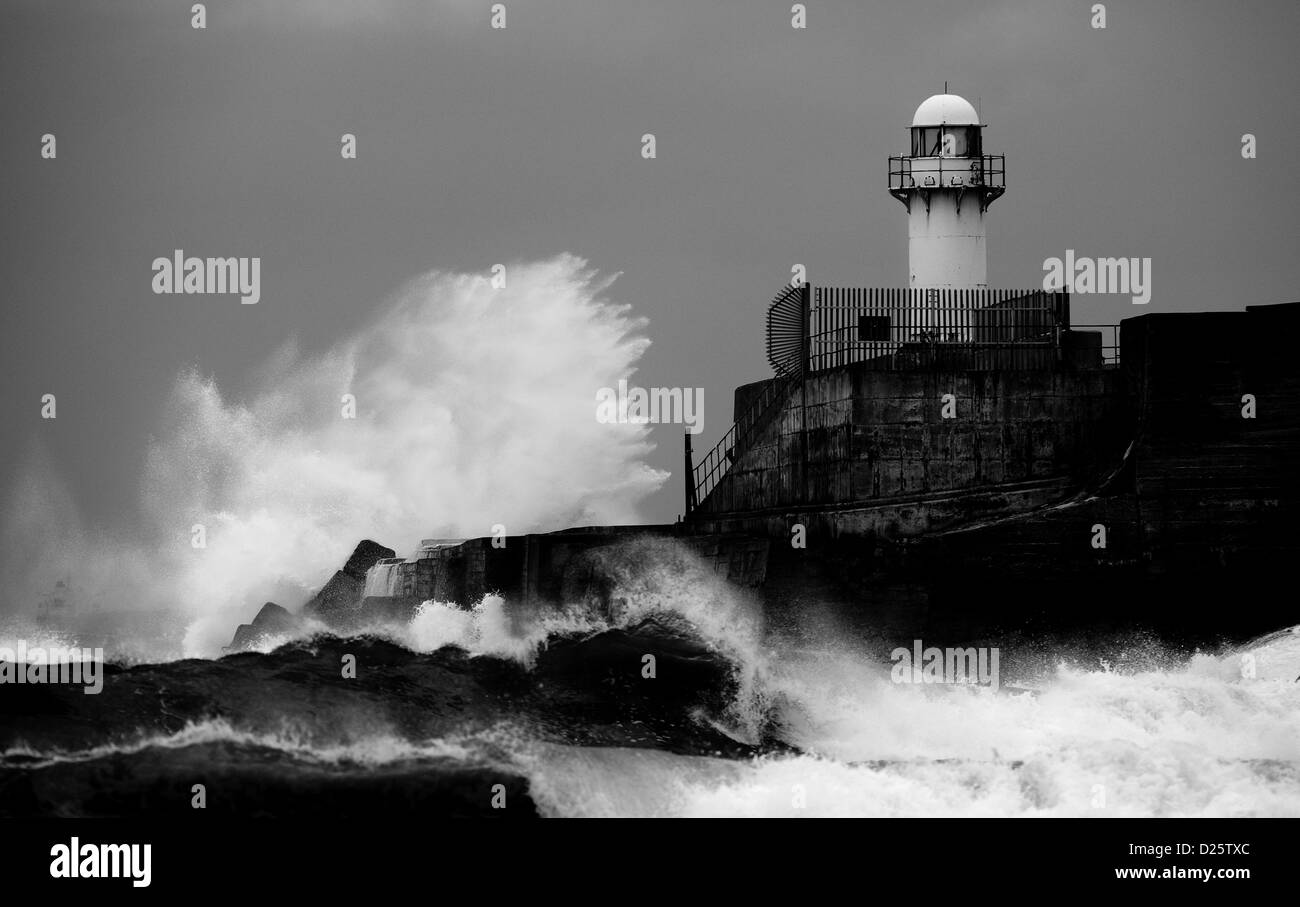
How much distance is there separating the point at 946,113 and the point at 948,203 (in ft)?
6.03

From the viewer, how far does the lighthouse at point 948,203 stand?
3256cm

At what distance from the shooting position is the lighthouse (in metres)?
32.6

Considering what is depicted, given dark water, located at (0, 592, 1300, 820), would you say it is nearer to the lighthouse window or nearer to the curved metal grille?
the curved metal grille

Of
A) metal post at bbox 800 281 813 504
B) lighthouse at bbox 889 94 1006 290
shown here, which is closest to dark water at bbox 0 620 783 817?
metal post at bbox 800 281 813 504

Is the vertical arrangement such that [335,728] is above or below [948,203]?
below

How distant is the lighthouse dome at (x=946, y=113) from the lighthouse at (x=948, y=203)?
3cm

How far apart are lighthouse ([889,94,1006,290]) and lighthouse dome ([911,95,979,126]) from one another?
3 centimetres

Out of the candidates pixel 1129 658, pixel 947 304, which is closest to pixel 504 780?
pixel 1129 658

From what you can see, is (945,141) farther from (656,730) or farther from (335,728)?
(335,728)

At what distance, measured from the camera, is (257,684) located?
20.6 meters

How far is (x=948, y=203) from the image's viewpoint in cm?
3262

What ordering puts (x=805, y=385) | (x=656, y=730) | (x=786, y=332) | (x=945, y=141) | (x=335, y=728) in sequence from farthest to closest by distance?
(x=945, y=141), (x=786, y=332), (x=805, y=385), (x=656, y=730), (x=335, y=728)

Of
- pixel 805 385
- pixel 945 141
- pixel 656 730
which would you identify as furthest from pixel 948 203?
pixel 656 730
